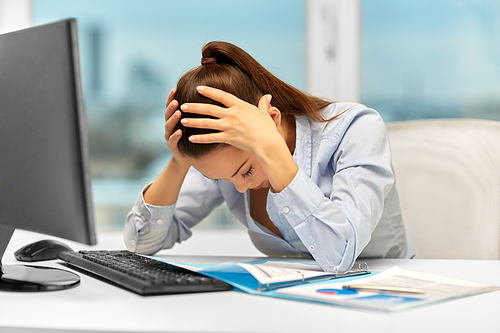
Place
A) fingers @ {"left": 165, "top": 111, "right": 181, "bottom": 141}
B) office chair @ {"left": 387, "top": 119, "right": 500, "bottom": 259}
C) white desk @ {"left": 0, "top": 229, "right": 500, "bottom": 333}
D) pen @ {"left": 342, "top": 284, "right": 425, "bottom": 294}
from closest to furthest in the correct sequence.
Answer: white desk @ {"left": 0, "top": 229, "right": 500, "bottom": 333}
pen @ {"left": 342, "top": 284, "right": 425, "bottom": 294}
fingers @ {"left": 165, "top": 111, "right": 181, "bottom": 141}
office chair @ {"left": 387, "top": 119, "right": 500, "bottom": 259}

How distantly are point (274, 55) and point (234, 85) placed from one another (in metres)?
1.07

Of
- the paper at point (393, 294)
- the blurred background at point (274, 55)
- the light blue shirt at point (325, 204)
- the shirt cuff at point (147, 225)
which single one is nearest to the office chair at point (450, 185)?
the light blue shirt at point (325, 204)

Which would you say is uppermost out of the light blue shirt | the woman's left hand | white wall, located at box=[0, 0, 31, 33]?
white wall, located at box=[0, 0, 31, 33]

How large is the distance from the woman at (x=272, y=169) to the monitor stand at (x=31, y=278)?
32 cm

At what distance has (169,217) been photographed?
108 cm

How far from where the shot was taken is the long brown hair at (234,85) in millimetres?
857

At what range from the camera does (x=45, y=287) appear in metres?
0.61

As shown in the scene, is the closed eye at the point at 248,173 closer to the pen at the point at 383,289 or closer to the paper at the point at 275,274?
the paper at the point at 275,274

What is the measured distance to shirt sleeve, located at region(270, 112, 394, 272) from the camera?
0.76 m

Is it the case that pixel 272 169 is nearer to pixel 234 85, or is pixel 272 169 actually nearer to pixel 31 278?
pixel 234 85

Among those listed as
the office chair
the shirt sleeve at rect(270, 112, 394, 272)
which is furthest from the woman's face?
the office chair

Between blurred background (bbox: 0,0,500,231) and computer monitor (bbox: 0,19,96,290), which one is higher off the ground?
blurred background (bbox: 0,0,500,231)

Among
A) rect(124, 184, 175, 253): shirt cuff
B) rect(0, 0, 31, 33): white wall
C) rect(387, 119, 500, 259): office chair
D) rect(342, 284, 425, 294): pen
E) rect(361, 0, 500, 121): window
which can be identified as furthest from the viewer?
rect(0, 0, 31, 33): white wall

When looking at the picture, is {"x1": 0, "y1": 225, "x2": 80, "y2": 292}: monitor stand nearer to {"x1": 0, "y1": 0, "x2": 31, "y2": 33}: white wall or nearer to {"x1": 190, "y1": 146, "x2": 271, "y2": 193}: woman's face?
{"x1": 190, "y1": 146, "x2": 271, "y2": 193}: woman's face
